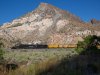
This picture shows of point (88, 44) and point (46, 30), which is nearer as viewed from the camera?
point (88, 44)

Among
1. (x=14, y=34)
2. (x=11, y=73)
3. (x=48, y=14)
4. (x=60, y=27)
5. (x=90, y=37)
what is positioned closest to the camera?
(x=11, y=73)

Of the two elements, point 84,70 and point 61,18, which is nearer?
point 84,70

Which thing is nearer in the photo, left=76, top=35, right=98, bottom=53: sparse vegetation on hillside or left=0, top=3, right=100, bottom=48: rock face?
left=76, top=35, right=98, bottom=53: sparse vegetation on hillside

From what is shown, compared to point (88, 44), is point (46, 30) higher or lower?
higher

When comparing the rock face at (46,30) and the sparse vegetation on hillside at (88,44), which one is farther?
the rock face at (46,30)

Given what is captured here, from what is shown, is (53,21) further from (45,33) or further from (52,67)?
(52,67)

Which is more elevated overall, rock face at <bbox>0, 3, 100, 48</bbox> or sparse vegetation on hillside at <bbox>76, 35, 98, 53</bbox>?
rock face at <bbox>0, 3, 100, 48</bbox>

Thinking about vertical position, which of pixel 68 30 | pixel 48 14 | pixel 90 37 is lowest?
pixel 90 37

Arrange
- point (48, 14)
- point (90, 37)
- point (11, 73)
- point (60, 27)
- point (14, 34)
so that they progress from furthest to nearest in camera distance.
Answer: point (48, 14), point (60, 27), point (14, 34), point (90, 37), point (11, 73)

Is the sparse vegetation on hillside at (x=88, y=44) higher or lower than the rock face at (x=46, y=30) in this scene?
lower

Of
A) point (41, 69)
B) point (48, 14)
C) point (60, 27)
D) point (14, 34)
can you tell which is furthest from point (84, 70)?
point (48, 14)

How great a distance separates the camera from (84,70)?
10234 mm

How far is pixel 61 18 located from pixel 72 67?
179921mm

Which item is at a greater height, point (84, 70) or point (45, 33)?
point (45, 33)
